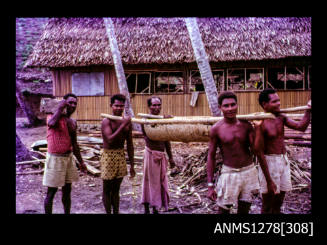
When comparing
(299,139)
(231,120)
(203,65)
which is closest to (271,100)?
(231,120)

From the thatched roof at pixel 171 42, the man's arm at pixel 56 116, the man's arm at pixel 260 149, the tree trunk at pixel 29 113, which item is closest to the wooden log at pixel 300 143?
the thatched roof at pixel 171 42

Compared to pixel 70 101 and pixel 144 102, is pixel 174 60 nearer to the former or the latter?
pixel 144 102

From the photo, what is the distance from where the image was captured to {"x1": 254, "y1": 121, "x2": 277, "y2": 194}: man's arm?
8.20 ft

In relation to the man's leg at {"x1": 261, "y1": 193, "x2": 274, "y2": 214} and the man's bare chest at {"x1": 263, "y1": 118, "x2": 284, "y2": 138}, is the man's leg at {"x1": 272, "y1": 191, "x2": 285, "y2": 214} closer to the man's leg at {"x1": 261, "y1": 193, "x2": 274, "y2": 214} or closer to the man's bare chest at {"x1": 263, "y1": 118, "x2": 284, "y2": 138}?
the man's leg at {"x1": 261, "y1": 193, "x2": 274, "y2": 214}

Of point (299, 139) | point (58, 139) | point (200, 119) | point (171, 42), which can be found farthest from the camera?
point (171, 42)

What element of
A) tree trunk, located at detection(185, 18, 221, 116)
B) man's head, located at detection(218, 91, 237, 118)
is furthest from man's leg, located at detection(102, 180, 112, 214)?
tree trunk, located at detection(185, 18, 221, 116)

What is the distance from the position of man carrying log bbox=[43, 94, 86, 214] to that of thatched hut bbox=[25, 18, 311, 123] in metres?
7.03

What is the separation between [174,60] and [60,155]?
287 inches

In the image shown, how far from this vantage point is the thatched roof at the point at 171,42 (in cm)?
955

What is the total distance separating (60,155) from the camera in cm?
304

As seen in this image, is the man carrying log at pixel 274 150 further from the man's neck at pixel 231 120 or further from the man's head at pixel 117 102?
the man's head at pixel 117 102

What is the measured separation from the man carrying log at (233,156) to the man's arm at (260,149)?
0.02 meters

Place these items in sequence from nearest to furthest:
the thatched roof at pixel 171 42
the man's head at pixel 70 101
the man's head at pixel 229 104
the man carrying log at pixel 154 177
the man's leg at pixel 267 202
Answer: the man's head at pixel 229 104, the man's leg at pixel 267 202, the man's head at pixel 70 101, the man carrying log at pixel 154 177, the thatched roof at pixel 171 42

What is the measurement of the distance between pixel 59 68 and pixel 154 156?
8.75m
